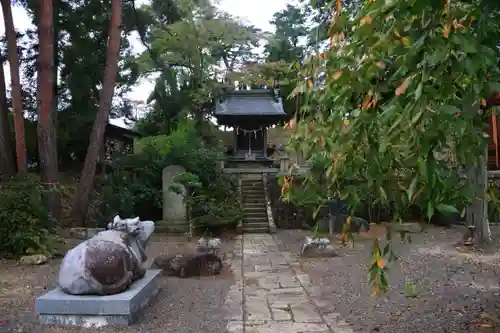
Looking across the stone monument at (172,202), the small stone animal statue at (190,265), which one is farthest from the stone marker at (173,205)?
the small stone animal statue at (190,265)

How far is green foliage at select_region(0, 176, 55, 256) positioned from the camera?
855 cm

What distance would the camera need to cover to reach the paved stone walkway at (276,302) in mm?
4536

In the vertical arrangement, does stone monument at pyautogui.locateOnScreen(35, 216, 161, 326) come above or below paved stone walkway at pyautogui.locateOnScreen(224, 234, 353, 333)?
above

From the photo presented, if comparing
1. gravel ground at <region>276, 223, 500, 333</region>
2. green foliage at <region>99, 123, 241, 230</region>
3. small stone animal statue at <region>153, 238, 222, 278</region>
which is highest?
green foliage at <region>99, 123, 241, 230</region>

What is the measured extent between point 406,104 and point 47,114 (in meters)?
10.9

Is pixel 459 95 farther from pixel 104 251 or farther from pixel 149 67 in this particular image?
pixel 149 67

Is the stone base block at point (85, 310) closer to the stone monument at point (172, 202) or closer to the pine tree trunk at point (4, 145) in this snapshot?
the pine tree trunk at point (4, 145)

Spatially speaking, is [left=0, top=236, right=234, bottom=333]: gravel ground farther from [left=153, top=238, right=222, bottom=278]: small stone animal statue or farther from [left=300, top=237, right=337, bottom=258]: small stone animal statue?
[left=300, top=237, right=337, bottom=258]: small stone animal statue

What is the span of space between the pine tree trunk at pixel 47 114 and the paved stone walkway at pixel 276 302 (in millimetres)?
5369

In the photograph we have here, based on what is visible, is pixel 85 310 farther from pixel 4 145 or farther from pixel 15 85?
pixel 15 85

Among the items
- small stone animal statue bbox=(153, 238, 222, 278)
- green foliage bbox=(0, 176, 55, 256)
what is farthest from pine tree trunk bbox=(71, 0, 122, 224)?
small stone animal statue bbox=(153, 238, 222, 278)

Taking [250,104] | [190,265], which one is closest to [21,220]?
[190,265]

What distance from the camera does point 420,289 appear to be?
5883mm

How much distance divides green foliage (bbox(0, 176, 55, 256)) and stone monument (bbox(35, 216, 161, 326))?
14.1 ft
